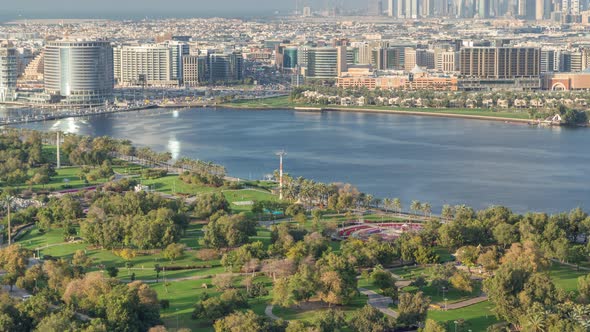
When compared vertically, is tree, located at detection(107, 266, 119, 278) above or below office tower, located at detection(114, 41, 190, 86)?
below

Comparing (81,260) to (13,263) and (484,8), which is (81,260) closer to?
(13,263)

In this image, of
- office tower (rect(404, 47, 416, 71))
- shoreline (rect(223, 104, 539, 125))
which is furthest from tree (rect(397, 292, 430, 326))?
office tower (rect(404, 47, 416, 71))

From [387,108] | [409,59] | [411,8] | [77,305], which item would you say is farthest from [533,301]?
[411,8]

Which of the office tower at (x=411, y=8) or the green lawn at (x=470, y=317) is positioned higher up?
the office tower at (x=411, y=8)

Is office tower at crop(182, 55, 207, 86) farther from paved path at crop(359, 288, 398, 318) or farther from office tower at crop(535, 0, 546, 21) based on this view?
office tower at crop(535, 0, 546, 21)

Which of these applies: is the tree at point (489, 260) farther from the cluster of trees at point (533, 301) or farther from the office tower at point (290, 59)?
the office tower at point (290, 59)

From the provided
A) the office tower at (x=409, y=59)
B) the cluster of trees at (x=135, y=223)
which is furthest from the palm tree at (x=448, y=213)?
the office tower at (x=409, y=59)
